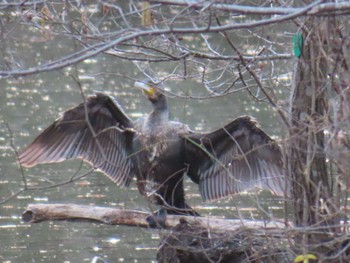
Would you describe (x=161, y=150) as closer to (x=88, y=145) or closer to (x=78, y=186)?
(x=88, y=145)

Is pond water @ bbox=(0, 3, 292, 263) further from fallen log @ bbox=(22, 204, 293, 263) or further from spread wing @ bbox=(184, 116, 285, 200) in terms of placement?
spread wing @ bbox=(184, 116, 285, 200)

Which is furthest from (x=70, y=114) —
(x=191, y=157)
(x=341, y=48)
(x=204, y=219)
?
(x=341, y=48)

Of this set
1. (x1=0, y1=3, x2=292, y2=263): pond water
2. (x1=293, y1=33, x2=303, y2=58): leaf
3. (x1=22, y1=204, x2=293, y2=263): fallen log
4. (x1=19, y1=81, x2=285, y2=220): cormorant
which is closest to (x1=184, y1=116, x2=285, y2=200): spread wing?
(x1=19, y1=81, x2=285, y2=220): cormorant

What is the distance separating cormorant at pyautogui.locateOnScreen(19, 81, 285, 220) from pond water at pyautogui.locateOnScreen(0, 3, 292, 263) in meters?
0.26

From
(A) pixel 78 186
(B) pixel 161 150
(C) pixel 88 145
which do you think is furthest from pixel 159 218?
(A) pixel 78 186

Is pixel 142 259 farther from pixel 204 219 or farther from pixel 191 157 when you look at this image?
pixel 204 219

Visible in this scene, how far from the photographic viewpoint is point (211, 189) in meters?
7.77

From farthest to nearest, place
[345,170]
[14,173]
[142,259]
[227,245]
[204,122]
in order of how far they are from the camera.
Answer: [204,122] < [14,173] < [142,259] < [227,245] < [345,170]

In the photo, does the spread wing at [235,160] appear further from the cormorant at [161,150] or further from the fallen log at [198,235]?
the fallen log at [198,235]

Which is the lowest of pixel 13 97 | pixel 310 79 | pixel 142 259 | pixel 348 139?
pixel 142 259

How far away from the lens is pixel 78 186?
10.8 m

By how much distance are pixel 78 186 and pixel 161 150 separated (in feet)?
11.9

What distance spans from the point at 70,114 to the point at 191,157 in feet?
3.02

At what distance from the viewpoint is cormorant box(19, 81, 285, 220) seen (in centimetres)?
728
